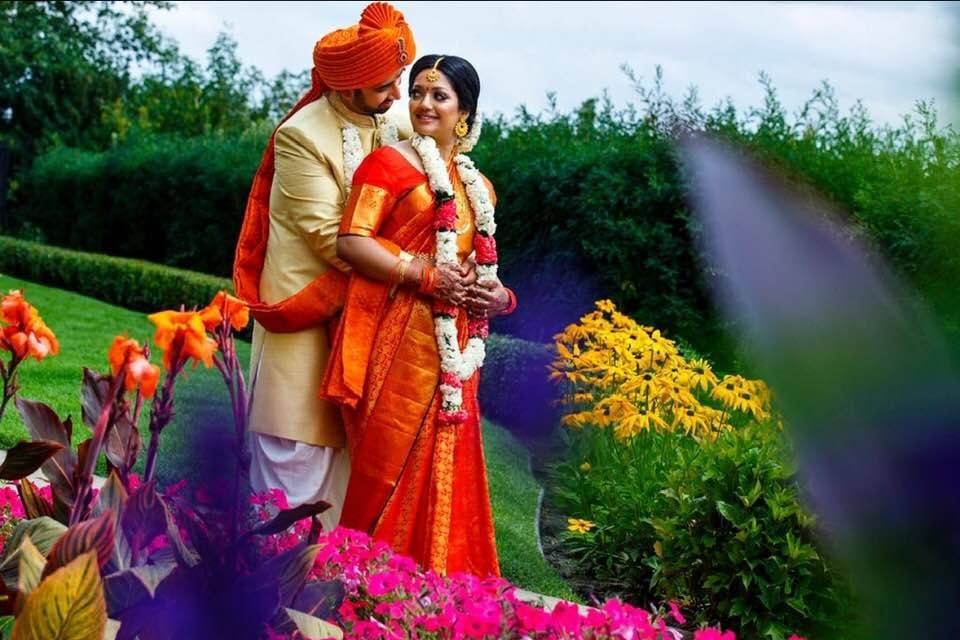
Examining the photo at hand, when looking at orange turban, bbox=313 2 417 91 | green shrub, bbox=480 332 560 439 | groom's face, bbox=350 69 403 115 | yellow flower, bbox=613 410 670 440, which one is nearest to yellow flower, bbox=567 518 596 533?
yellow flower, bbox=613 410 670 440

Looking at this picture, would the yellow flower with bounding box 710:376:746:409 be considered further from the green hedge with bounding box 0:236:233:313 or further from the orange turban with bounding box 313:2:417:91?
the green hedge with bounding box 0:236:233:313

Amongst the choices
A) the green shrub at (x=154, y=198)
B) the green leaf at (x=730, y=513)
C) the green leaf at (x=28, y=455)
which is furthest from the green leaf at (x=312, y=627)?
the green shrub at (x=154, y=198)

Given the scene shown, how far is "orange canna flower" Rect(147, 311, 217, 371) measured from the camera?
6.34ft

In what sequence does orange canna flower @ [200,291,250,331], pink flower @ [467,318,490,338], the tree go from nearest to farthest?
orange canna flower @ [200,291,250,331], pink flower @ [467,318,490,338], the tree

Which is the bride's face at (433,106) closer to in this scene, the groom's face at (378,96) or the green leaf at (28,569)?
the groom's face at (378,96)

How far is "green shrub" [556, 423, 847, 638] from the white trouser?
124cm

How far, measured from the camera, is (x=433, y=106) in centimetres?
378

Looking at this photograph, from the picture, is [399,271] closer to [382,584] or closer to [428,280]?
[428,280]

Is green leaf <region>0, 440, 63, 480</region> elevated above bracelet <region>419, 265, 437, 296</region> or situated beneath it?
situated beneath

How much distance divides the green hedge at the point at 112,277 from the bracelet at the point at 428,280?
8.88 meters

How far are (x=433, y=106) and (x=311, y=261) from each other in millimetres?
637

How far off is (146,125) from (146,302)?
24.8ft

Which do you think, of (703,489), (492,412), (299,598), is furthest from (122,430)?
(492,412)

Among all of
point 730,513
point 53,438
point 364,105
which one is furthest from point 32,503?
point 730,513
